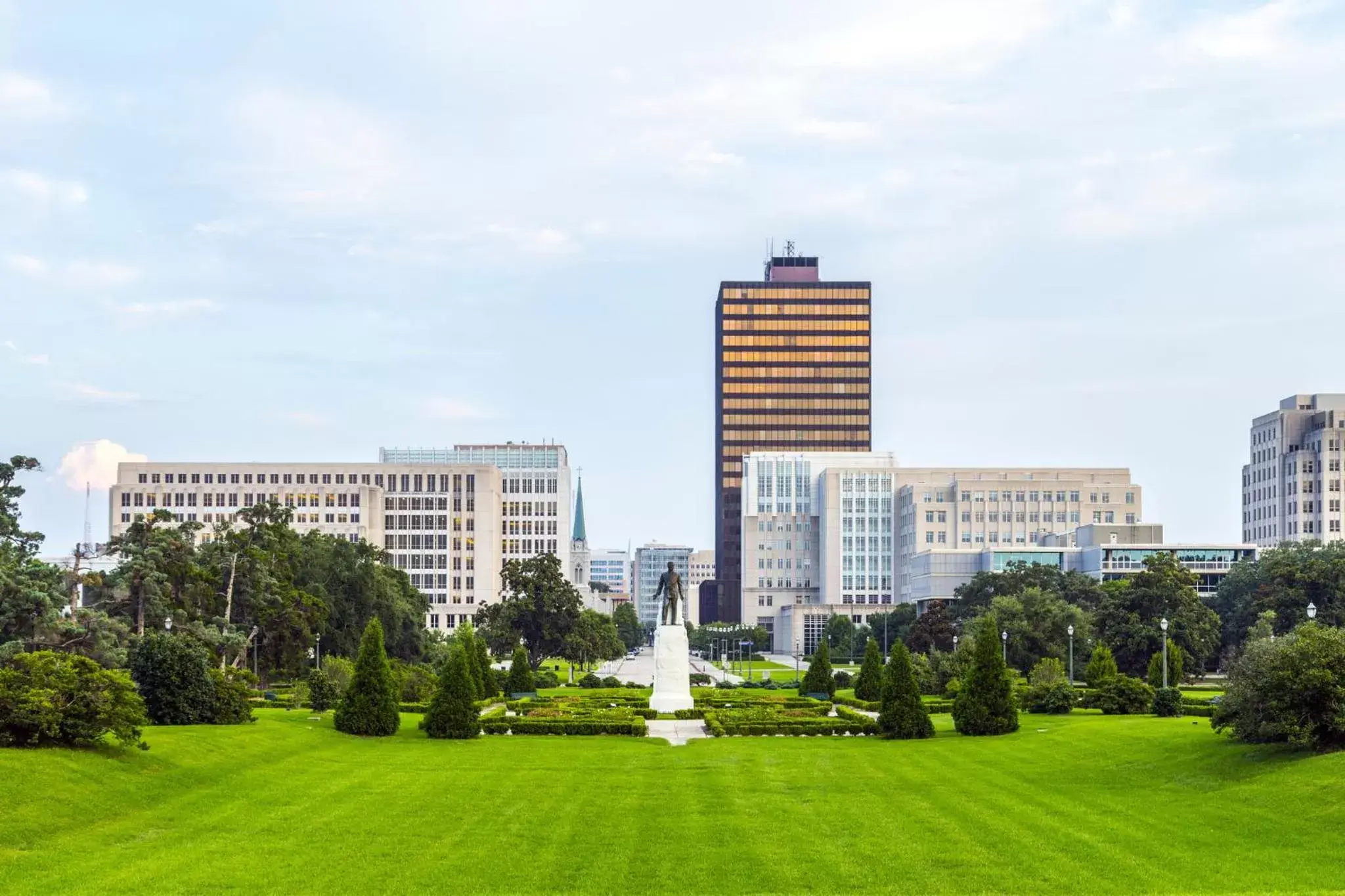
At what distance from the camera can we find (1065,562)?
159875 millimetres

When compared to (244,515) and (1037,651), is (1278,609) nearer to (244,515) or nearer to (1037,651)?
(1037,651)

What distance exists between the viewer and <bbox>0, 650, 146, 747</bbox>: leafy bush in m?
31.8

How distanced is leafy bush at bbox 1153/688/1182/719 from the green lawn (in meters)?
11.8

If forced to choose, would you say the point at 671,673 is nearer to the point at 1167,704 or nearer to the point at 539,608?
the point at 1167,704

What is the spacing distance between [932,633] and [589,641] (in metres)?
32.1

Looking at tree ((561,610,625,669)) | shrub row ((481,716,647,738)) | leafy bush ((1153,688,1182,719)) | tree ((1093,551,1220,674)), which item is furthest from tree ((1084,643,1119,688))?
tree ((561,610,625,669))

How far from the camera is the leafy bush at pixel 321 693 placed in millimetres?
59406

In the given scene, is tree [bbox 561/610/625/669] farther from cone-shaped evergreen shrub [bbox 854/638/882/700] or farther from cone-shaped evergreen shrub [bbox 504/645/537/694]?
cone-shaped evergreen shrub [bbox 854/638/882/700]

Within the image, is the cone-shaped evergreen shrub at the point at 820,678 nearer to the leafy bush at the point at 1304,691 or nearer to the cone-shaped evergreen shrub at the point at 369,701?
the cone-shaped evergreen shrub at the point at 369,701

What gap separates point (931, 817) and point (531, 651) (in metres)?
79.8

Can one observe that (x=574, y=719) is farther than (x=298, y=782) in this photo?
Yes

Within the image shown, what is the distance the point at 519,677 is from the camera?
8131 centimetres

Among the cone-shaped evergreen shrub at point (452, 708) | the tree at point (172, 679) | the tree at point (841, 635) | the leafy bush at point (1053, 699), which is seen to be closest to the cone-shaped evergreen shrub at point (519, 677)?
the cone-shaped evergreen shrub at point (452, 708)

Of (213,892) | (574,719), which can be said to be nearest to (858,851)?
(213,892)
